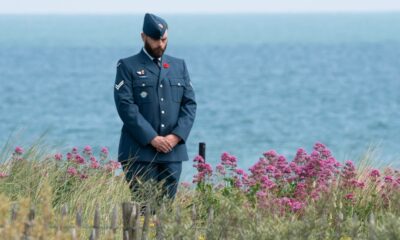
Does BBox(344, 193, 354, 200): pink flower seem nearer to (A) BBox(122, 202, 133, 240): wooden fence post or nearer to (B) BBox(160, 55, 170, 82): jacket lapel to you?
(B) BBox(160, 55, 170, 82): jacket lapel

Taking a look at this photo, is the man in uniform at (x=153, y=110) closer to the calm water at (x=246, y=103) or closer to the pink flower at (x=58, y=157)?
the pink flower at (x=58, y=157)

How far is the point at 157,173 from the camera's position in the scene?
9.55m

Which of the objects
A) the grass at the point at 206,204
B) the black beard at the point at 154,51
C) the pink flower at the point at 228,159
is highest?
the black beard at the point at 154,51

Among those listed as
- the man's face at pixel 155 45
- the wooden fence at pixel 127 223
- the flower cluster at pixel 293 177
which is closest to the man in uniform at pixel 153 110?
the man's face at pixel 155 45

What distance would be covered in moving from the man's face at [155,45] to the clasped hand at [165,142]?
636 millimetres

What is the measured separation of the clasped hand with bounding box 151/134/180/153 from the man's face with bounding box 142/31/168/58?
0.64m

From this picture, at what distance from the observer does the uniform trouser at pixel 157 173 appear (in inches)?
372

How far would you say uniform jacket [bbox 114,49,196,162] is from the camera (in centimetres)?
931

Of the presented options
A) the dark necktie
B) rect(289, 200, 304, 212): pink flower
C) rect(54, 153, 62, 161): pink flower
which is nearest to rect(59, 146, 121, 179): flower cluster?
rect(54, 153, 62, 161): pink flower

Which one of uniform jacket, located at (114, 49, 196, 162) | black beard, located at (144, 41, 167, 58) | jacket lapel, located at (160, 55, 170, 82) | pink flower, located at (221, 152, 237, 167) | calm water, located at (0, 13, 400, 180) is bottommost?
calm water, located at (0, 13, 400, 180)

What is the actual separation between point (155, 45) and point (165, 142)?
2.43 ft

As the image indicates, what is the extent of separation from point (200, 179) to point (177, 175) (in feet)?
1.28

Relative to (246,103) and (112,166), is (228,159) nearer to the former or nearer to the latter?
(112,166)

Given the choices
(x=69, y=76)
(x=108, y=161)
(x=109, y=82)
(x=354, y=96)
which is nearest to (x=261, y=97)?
(x=354, y=96)
